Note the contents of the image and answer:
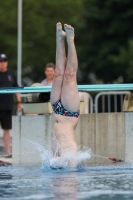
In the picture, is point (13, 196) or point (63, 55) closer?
point (13, 196)

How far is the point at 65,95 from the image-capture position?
459 inches

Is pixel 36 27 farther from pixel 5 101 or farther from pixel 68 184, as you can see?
pixel 68 184

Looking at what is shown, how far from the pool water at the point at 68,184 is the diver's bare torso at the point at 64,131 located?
1.24 ft

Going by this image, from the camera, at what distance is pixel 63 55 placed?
11750 millimetres

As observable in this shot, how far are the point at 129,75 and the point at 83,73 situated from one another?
7.98 metres

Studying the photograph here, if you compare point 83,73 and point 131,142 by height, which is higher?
point 83,73

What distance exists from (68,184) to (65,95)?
2552 mm

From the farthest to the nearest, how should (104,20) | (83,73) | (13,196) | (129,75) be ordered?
(83,73) < (104,20) < (129,75) < (13,196)

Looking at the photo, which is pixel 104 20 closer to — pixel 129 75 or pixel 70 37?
pixel 129 75

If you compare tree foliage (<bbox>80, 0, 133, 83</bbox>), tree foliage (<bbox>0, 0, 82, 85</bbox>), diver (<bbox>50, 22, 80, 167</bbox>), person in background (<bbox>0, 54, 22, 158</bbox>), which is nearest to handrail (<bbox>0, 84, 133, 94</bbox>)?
diver (<bbox>50, 22, 80, 167</bbox>)

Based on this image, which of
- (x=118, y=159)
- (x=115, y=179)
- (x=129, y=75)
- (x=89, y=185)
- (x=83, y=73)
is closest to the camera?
(x=89, y=185)

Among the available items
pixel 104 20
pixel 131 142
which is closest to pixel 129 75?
pixel 104 20

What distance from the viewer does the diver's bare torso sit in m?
11.6

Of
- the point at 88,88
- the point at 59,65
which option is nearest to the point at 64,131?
the point at 59,65
